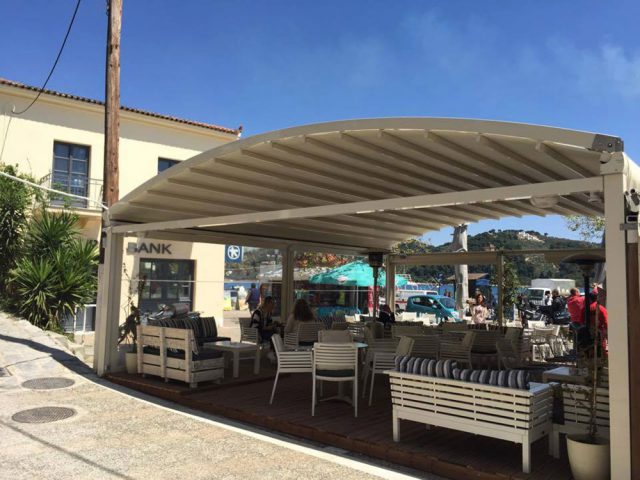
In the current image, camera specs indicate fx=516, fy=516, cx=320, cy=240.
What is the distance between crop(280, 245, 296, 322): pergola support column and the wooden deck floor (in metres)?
4.42

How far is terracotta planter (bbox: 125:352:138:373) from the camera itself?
879 cm

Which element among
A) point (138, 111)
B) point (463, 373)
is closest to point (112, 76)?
point (138, 111)

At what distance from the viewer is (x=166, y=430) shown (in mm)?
5816

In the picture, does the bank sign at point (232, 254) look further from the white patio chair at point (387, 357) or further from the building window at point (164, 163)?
the white patio chair at point (387, 357)

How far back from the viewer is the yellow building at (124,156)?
51.3 feet

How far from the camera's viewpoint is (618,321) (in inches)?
151

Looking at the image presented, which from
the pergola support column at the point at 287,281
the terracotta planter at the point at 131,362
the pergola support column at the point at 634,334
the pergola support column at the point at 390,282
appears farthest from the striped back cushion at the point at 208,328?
the pergola support column at the point at 634,334

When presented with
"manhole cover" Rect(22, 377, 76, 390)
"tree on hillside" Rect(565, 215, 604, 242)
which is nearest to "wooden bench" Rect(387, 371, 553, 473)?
"manhole cover" Rect(22, 377, 76, 390)

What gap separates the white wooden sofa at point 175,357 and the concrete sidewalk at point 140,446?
1.89ft

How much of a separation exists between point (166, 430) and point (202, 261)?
1314cm

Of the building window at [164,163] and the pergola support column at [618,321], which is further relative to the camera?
the building window at [164,163]

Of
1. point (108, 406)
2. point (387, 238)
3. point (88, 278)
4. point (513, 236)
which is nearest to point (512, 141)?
point (108, 406)

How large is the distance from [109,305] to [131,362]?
1042 mm

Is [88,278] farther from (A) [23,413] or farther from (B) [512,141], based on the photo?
(B) [512,141]
